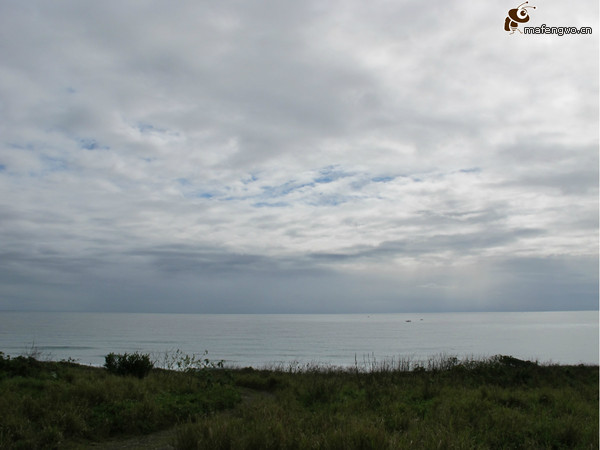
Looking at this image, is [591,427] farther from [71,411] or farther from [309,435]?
[71,411]

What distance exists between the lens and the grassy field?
6879mm

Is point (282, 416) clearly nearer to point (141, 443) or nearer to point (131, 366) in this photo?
point (141, 443)

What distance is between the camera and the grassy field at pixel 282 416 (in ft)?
22.6

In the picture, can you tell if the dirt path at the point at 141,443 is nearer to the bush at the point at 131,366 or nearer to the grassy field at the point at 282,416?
the grassy field at the point at 282,416

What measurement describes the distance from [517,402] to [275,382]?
26.6 feet

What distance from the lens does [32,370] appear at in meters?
14.8

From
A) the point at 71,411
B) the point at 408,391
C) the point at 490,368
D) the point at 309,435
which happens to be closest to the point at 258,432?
the point at 309,435

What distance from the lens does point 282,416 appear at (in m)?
8.39

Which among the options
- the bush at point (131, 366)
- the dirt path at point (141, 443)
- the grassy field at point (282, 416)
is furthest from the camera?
the bush at point (131, 366)

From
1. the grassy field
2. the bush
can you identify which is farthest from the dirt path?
the bush

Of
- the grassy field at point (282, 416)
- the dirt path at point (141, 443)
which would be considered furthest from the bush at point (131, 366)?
the dirt path at point (141, 443)

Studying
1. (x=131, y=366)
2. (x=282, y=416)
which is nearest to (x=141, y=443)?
(x=282, y=416)

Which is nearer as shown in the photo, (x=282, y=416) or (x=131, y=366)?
(x=282, y=416)

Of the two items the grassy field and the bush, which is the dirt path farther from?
the bush
